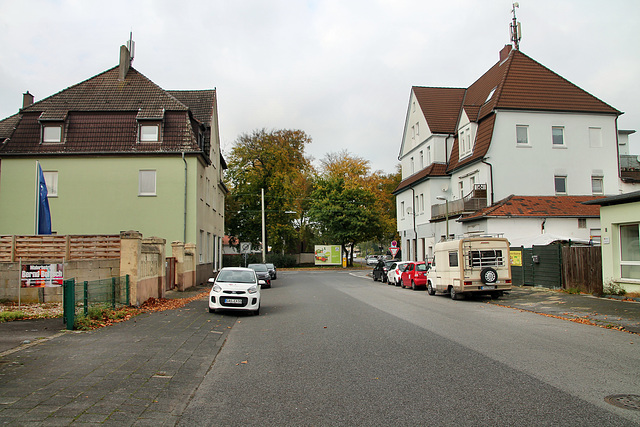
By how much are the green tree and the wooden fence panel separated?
39.1 m

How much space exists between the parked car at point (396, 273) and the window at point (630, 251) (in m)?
14.8

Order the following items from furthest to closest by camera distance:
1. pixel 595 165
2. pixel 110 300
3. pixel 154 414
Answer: pixel 595 165 → pixel 110 300 → pixel 154 414

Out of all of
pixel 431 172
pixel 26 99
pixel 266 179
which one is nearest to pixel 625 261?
pixel 431 172

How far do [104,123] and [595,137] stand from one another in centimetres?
3194

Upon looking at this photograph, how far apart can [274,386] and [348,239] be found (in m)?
56.8

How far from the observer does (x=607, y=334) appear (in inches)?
437

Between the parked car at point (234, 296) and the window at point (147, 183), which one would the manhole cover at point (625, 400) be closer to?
the parked car at point (234, 296)

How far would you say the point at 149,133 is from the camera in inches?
1153

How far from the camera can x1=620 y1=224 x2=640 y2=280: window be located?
17.0m

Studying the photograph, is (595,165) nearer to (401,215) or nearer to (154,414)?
(401,215)

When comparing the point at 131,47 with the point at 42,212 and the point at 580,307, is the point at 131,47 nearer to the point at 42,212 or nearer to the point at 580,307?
the point at 42,212

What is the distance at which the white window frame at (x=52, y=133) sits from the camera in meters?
29.3

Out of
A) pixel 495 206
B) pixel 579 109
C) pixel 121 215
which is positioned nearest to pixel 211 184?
pixel 121 215

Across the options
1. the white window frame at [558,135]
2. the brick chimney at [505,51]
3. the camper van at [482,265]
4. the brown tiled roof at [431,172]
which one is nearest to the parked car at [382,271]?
the brown tiled roof at [431,172]
